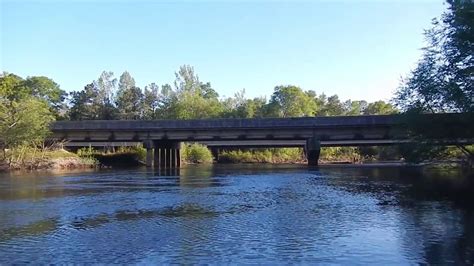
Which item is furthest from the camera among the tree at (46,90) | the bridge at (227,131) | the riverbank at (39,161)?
the tree at (46,90)

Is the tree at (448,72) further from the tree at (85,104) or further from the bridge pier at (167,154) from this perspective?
the tree at (85,104)

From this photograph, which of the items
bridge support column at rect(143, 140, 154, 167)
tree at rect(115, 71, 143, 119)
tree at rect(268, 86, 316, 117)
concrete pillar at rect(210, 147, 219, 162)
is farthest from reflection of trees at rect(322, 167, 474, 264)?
tree at rect(115, 71, 143, 119)

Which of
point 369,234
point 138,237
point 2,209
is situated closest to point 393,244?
point 369,234

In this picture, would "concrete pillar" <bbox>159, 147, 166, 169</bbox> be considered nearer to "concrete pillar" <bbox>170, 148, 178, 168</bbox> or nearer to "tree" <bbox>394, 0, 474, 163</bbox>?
"concrete pillar" <bbox>170, 148, 178, 168</bbox>

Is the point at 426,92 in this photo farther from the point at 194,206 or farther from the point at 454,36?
the point at 194,206

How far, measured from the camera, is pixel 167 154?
9206cm

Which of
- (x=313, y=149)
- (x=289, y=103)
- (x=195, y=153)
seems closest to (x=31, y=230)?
(x=313, y=149)

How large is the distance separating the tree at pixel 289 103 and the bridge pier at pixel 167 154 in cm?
5812

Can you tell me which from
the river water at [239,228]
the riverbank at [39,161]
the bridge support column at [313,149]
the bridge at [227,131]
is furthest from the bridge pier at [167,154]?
the river water at [239,228]

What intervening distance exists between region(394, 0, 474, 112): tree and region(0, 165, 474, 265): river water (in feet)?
39.8

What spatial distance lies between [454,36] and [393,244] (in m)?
29.8

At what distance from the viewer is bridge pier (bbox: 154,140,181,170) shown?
89.5m

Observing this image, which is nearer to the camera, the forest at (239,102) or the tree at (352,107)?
the forest at (239,102)

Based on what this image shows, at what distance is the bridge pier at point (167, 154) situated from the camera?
89500mm
